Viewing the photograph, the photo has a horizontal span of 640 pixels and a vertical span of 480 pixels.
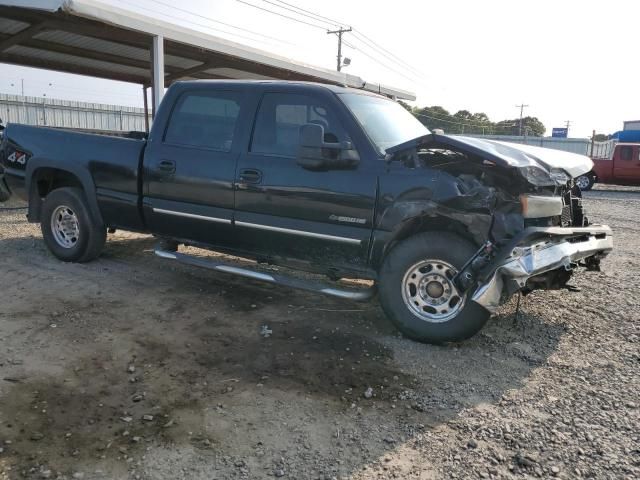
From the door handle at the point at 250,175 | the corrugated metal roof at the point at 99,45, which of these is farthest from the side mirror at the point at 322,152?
the corrugated metal roof at the point at 99,45

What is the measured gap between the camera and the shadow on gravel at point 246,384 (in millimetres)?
2760

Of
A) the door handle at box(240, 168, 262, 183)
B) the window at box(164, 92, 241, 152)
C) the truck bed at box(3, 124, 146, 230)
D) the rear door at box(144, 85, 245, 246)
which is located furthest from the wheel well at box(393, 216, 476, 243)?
the truck bed at box(3, 124, 146, 230)

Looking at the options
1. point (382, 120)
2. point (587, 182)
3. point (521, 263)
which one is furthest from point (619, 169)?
point (521, 263)

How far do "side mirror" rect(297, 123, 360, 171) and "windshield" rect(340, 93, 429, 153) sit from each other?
28 cm

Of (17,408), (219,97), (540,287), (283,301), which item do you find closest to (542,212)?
(540,287)

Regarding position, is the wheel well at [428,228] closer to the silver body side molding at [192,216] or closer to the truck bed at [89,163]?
the silver body side molding at [192,216]

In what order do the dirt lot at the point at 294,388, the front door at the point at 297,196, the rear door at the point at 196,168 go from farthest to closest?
the rear door at the point at 196,168 < the front door at the point at 297,196 < the dirt lot at the point at 294,388

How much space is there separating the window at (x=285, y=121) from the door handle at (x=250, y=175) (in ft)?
0.65

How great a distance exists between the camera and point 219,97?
16.8 ft

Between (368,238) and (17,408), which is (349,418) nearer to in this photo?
(368,238)

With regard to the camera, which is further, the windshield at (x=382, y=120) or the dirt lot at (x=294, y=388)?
the windshield at (x=382, y=120)

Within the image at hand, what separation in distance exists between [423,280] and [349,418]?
1415 mm

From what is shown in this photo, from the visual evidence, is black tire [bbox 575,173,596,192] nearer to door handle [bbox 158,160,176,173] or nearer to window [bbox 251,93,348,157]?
window [bbox 251,93,348,157]

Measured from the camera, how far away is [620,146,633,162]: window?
21122mm
